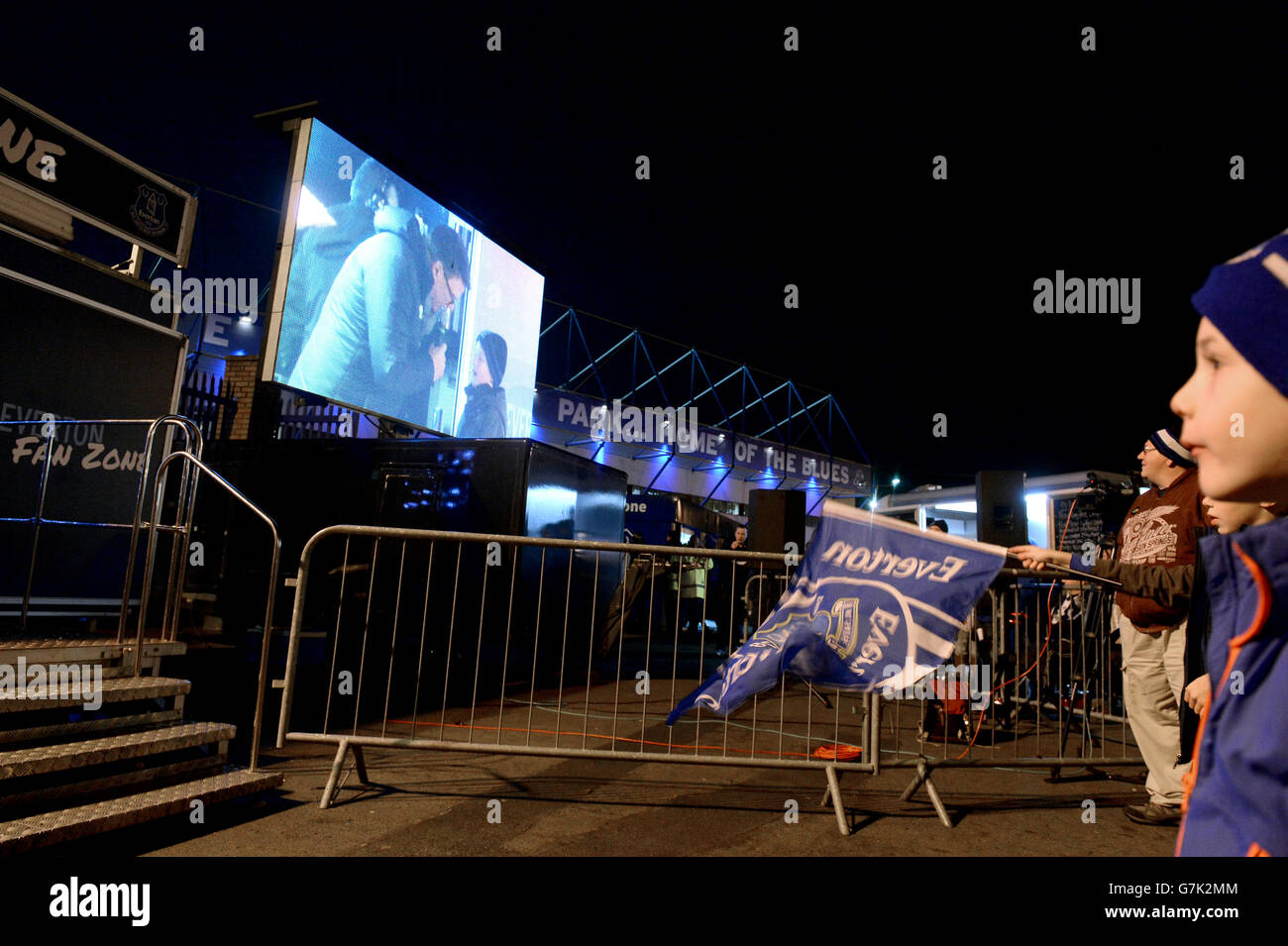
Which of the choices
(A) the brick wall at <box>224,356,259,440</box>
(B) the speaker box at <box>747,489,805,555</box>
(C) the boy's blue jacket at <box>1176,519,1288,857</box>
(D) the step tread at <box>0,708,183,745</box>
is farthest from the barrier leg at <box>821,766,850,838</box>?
(A) the brick wall at <box>224,356,259,440</box>

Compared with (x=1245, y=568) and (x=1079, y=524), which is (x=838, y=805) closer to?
(x=1245, y=568)

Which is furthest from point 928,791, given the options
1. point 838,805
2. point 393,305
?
point 393,305

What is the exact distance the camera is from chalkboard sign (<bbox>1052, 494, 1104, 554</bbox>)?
38.0 ft

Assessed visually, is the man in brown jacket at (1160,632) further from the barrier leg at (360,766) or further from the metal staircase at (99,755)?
the metal staircase at (99,755)

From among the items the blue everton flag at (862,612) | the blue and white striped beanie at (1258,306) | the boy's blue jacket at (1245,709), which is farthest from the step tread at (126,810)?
the blue and white striped beanie at (1258,306)

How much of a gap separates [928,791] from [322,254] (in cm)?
809

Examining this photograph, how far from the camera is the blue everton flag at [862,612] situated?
11.2ft

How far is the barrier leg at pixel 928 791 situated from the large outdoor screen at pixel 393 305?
7.25 meters

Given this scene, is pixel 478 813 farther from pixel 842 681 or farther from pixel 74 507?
pixel 74 507

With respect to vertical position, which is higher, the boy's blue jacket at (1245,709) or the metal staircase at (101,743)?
the boy's blue jacket at (1245,709)

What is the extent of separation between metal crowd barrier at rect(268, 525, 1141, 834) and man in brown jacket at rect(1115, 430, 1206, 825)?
1.32ft

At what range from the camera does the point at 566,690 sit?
30.2 ft

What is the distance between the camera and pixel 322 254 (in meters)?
8.30
